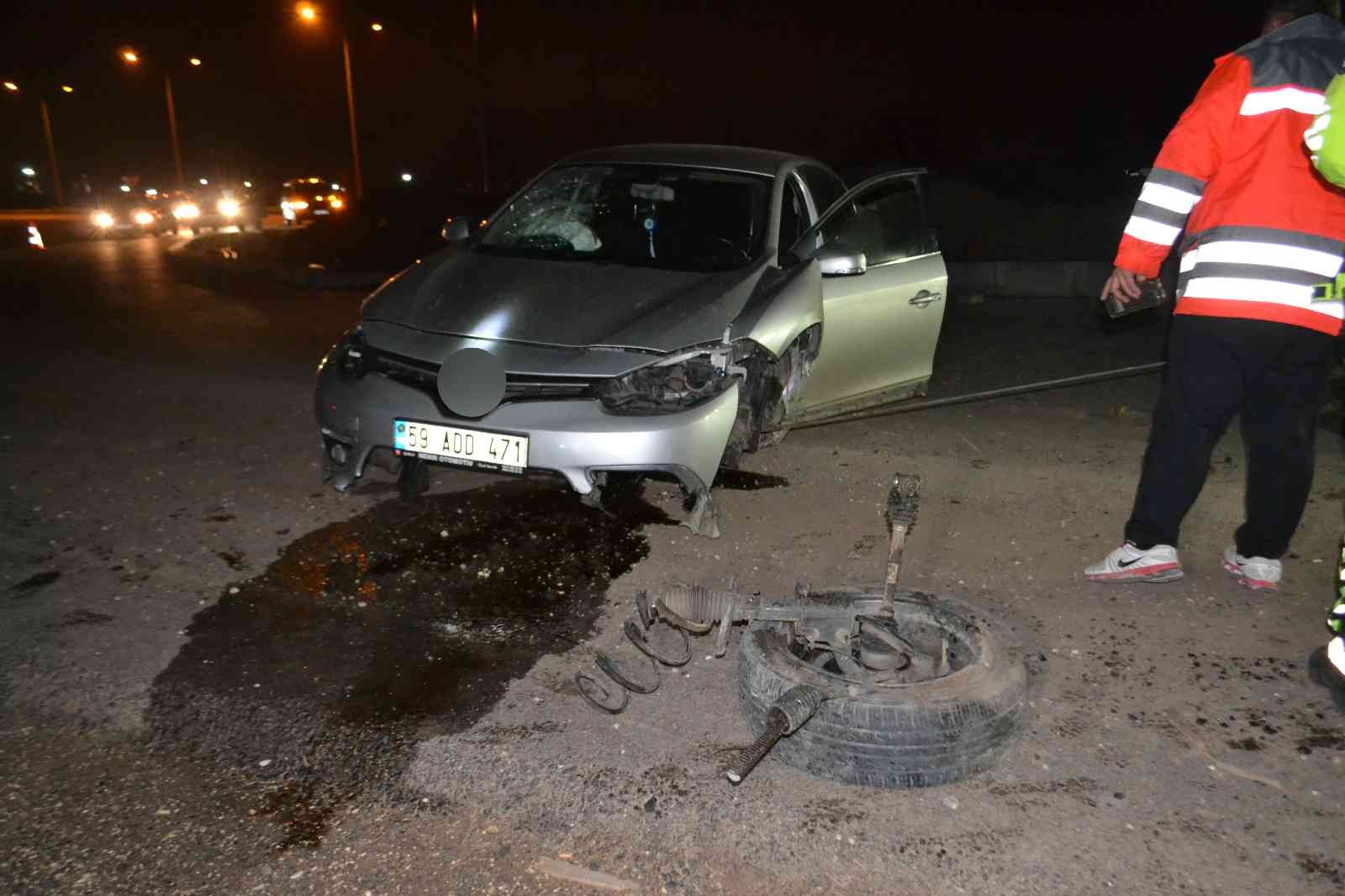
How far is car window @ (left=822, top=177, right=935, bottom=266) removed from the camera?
573 cm

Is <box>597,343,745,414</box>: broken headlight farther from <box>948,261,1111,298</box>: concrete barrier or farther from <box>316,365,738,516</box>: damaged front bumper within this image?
<box>948,261,1111,298</box>: concrete barrier

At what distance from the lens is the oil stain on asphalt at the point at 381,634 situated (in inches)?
115

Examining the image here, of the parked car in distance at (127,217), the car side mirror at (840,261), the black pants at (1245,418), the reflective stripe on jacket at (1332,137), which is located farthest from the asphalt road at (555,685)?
the parked car in distance at (127,217)

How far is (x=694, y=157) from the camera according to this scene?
5770 millimetres

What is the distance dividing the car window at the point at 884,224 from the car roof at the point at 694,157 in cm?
46

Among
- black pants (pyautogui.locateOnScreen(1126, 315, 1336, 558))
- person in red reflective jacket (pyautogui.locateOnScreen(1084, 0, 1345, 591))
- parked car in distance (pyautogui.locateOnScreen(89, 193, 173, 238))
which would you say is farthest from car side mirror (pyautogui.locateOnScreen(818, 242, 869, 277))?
parked car in distance (pyautogui.locateOnScreen(89, 193, 173, 238))

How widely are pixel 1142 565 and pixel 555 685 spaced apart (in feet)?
7.64

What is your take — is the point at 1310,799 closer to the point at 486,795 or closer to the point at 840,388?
the point at 486,795

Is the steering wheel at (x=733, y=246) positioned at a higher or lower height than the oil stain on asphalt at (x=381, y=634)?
higher

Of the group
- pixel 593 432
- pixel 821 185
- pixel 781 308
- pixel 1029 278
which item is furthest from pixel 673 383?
pixel 1029 278

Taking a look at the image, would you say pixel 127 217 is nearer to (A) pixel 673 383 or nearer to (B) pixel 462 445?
(B) pixel 462 445

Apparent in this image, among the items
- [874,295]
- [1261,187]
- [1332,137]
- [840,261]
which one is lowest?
[874,295]

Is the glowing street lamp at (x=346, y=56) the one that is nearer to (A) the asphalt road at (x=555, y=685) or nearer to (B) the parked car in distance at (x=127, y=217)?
(B) the parked car in distance at (x=127, y=217)

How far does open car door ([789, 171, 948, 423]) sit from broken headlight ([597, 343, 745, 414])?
92 centimetres
